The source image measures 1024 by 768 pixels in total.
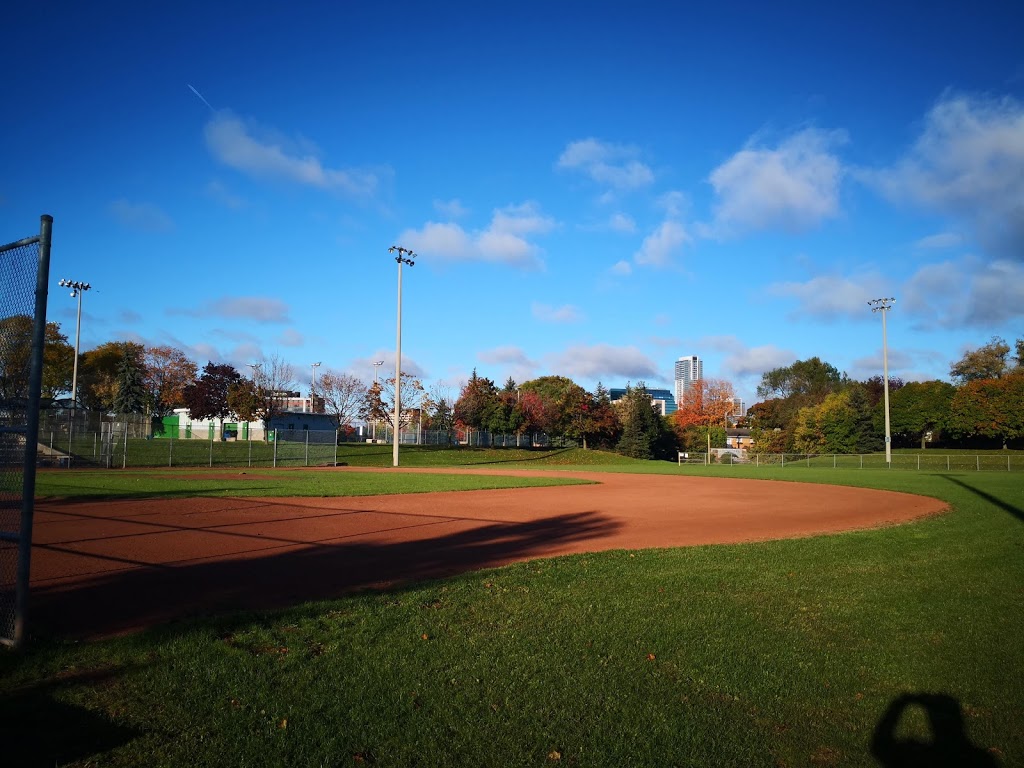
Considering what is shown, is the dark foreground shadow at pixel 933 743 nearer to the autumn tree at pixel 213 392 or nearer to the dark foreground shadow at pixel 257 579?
the dark foreground shadow at pixel 257 579

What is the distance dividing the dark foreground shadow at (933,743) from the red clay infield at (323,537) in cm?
600

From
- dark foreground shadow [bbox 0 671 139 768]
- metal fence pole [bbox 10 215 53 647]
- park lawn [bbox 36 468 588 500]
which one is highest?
metal fence pole [bbox 10 215 53 647]

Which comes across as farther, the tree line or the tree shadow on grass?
the tree line

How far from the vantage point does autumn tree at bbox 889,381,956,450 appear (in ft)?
277

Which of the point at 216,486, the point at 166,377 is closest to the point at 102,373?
the point at 166,377

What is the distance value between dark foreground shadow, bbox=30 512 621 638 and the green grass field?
2.58ft

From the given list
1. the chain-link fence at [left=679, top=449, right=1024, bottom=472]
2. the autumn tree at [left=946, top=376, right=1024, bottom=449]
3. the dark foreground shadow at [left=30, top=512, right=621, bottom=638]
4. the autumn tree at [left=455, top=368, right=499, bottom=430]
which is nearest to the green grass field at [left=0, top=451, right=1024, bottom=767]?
the dark foreground shadow at [left=30, top=512, right=621, bottom=638]

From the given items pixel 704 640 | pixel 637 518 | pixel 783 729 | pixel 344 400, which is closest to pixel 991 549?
pixel 637 518

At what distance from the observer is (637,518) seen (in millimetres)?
17391

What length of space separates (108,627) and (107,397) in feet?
296

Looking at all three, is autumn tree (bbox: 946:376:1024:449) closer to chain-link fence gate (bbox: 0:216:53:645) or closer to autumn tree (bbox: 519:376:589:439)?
autumn tree (bbox: 519:376:589:439)

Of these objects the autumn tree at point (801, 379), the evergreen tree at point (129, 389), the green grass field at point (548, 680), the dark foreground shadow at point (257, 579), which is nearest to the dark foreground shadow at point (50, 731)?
the green grass field at point (548, 680)

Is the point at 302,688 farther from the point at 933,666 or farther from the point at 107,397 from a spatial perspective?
the point at 107,397

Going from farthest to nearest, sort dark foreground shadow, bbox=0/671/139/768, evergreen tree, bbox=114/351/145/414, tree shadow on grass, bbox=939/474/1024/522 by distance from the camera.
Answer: evergreen tree, bbox=114/351/145/414 < tree shadow on grass, bbox=939/474/1024/522 < dark foreground shadow, bbox=0/671/139/768
